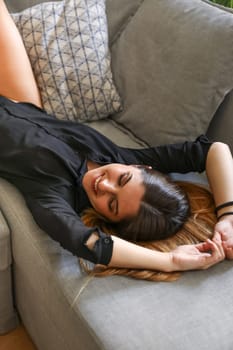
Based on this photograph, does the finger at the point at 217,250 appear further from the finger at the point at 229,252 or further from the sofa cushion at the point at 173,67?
the sofa cushion at the point at 173,67

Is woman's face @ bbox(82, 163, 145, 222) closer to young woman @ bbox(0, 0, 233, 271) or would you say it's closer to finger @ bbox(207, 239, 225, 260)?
young woman @ bbox(0, 0, 233, 271)

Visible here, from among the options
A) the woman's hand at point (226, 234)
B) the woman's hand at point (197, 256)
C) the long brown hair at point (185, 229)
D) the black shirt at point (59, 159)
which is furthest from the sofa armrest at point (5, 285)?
the woman's hand at point (226, 234)

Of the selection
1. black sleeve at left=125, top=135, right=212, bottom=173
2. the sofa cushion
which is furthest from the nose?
the sofa cushion

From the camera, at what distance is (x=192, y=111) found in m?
1.53

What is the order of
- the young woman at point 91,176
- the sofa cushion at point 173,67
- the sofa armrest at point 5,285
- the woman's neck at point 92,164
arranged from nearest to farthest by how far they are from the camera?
the young woman at point 91,176 < the sofa armrest at point 5,285 < the woman's neck at point 92,164 < the sofa cushion at point 173,67

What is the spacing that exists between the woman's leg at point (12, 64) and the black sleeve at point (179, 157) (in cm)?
49

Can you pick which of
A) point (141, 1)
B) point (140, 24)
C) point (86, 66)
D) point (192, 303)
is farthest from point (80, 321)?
point (141, 1)

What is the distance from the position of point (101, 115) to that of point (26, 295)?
74cm

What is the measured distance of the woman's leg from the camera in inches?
62.0

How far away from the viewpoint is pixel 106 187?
119 centimetres

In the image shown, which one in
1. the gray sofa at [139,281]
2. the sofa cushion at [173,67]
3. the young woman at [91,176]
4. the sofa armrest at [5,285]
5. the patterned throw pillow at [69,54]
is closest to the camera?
the gray sofa at [139,281]

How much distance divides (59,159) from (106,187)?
0.20 m

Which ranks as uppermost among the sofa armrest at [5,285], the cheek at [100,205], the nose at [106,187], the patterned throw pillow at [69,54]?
the patterned throw pillow at [69,54]

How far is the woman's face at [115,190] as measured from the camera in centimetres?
117
